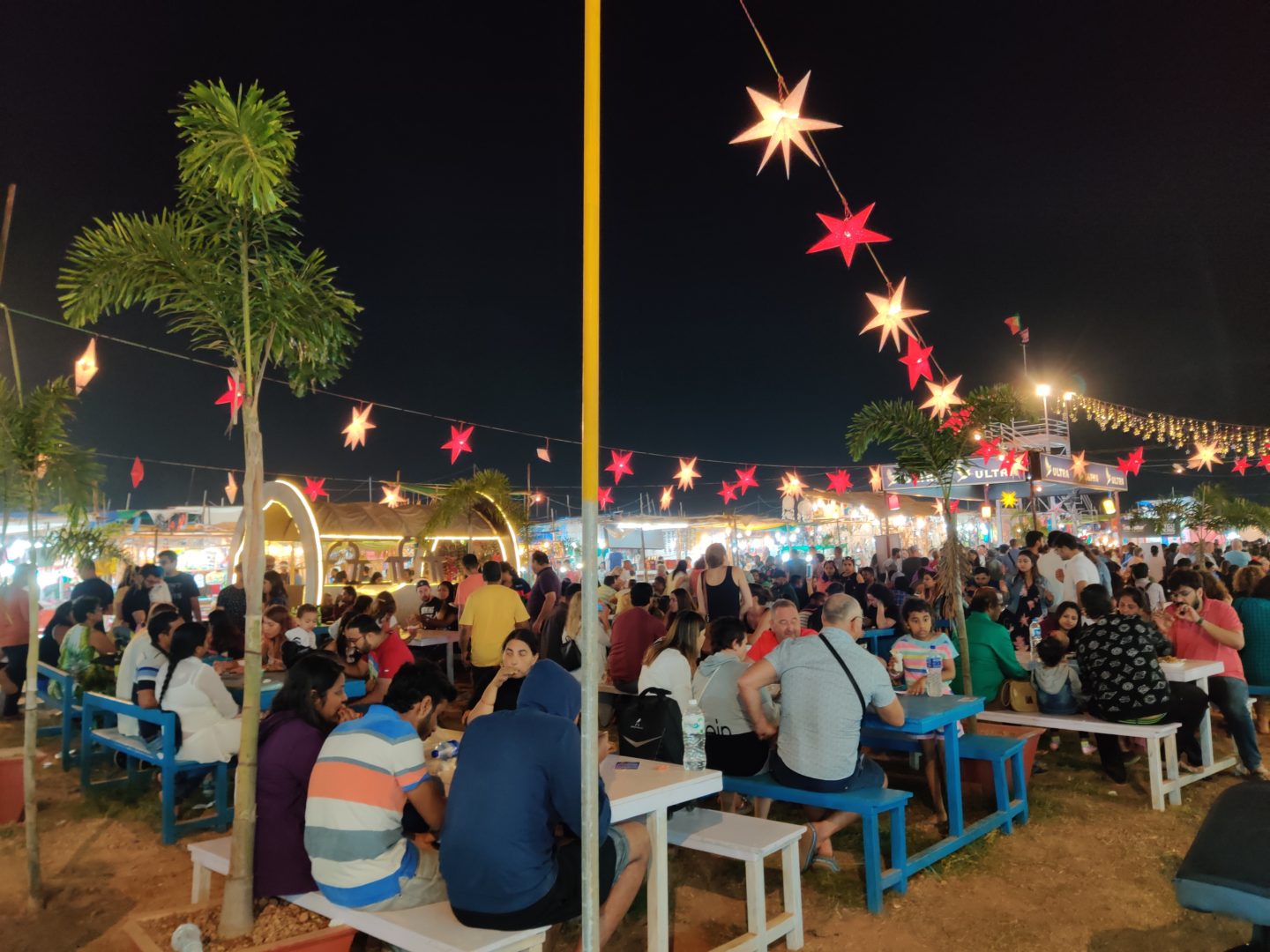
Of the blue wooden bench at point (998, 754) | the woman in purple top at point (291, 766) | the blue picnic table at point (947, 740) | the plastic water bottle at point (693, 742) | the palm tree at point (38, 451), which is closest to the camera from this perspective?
the woman in purple top at point (291, 766)

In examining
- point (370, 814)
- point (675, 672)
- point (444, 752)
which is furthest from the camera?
point (675, 672)

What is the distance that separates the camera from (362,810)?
297 centimetres

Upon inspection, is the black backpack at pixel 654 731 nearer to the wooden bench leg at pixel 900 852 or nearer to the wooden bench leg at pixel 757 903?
the wooden bench leg at pixel 757 903

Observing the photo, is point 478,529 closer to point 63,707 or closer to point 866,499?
point 63,707

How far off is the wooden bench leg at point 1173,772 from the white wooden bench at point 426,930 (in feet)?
15.5

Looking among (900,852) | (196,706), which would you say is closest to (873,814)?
(900,852)

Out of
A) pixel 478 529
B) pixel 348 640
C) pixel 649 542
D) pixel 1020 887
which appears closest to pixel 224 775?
pixel 348 640

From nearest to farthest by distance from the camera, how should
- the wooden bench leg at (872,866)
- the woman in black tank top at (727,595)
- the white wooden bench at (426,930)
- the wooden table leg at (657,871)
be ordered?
the white wooden bench at (426,930), the wooden table leg at (657,871), the wooden bench leg at (872,866), the woman in black tank top at (727,595)

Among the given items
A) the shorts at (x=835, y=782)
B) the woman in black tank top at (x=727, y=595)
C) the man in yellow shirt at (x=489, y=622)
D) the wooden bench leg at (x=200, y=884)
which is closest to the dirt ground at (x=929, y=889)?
the wooden bench leg at (x=200, y=884)

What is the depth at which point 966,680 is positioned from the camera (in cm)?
630

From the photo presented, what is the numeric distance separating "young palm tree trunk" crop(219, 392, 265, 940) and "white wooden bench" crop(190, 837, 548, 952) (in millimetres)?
165

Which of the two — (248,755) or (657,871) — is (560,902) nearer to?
(657,871)

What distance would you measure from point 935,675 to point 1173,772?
183 centimetres

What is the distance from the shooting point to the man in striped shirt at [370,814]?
2.97 metres
